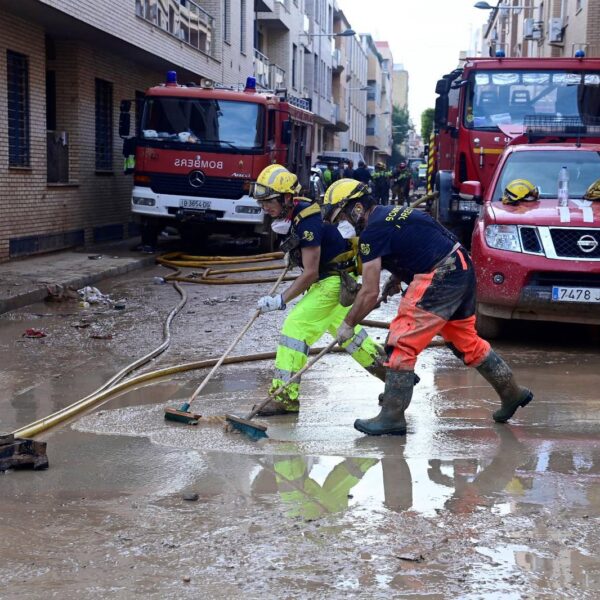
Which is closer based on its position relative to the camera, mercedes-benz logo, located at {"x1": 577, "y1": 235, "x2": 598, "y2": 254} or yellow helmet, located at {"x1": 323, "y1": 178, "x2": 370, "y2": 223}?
yellow helmet, located at {"x1": 323, "y1": 178, "x2": 370, "y2": 223}

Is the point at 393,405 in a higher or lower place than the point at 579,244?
lower

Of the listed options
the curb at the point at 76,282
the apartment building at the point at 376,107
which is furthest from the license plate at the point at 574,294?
the apartment building at the point at 376,107

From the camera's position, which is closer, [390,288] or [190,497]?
[190,497]

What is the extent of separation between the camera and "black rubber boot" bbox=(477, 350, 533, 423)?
6059 millimetres

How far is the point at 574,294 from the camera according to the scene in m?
8.41

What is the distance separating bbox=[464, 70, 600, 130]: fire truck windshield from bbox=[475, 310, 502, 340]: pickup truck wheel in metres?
6.33

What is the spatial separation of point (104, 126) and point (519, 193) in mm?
13439

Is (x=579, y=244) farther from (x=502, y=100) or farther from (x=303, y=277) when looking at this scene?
(x=502, y=100)

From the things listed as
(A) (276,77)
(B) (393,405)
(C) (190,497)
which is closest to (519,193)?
(B) (393,405)

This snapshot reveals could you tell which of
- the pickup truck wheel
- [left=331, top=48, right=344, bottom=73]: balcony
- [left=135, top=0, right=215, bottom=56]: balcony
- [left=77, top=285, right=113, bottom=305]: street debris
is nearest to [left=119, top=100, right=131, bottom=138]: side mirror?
[left=135, top=0, right=215, bottom=56]: balcony

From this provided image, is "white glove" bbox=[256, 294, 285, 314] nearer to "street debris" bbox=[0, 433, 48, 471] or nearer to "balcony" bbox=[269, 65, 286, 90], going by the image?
"street debris" bbox=[0, 433, 48, 471]

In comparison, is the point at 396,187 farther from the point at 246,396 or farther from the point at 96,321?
the point at 246,396

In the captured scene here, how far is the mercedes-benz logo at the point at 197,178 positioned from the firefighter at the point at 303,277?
418 inches

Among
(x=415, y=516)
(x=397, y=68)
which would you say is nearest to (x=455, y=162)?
(x=415, y=516)
